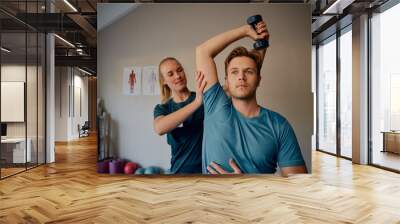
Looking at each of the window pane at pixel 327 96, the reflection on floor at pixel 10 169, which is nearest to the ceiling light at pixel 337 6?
the window pane at pixel 327 96

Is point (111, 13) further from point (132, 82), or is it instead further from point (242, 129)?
point (242, 129)

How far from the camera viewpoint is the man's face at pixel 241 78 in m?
5.99

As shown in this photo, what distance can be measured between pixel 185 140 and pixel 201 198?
1618 mm

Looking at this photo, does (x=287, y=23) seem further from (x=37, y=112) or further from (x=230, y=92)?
(x=37, y=112)

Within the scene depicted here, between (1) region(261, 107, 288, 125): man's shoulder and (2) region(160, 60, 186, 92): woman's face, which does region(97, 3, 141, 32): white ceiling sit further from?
(1) region(261, 107, 288, 125): man's shoulder

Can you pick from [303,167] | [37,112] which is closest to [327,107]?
[303,167]

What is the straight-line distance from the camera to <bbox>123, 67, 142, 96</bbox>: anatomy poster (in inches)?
244

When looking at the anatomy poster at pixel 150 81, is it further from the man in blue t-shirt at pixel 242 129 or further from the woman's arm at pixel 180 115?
the man in blue t-shirt at pixel 242 129

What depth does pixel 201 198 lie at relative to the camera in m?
4.64

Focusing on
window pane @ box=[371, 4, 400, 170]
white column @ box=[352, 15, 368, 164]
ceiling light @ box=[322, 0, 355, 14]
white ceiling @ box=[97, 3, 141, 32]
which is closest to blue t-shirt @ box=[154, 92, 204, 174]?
white ceiling @ box=[97, 3, 141, 32]

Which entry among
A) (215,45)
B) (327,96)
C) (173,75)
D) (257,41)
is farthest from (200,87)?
(327,96)

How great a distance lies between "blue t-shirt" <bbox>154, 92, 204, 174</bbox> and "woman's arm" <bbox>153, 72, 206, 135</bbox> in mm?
49

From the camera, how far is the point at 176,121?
20.0 feet

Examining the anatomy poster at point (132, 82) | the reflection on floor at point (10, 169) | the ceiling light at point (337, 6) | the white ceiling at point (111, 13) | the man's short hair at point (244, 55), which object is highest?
the ceiling light at point (337, 6)
